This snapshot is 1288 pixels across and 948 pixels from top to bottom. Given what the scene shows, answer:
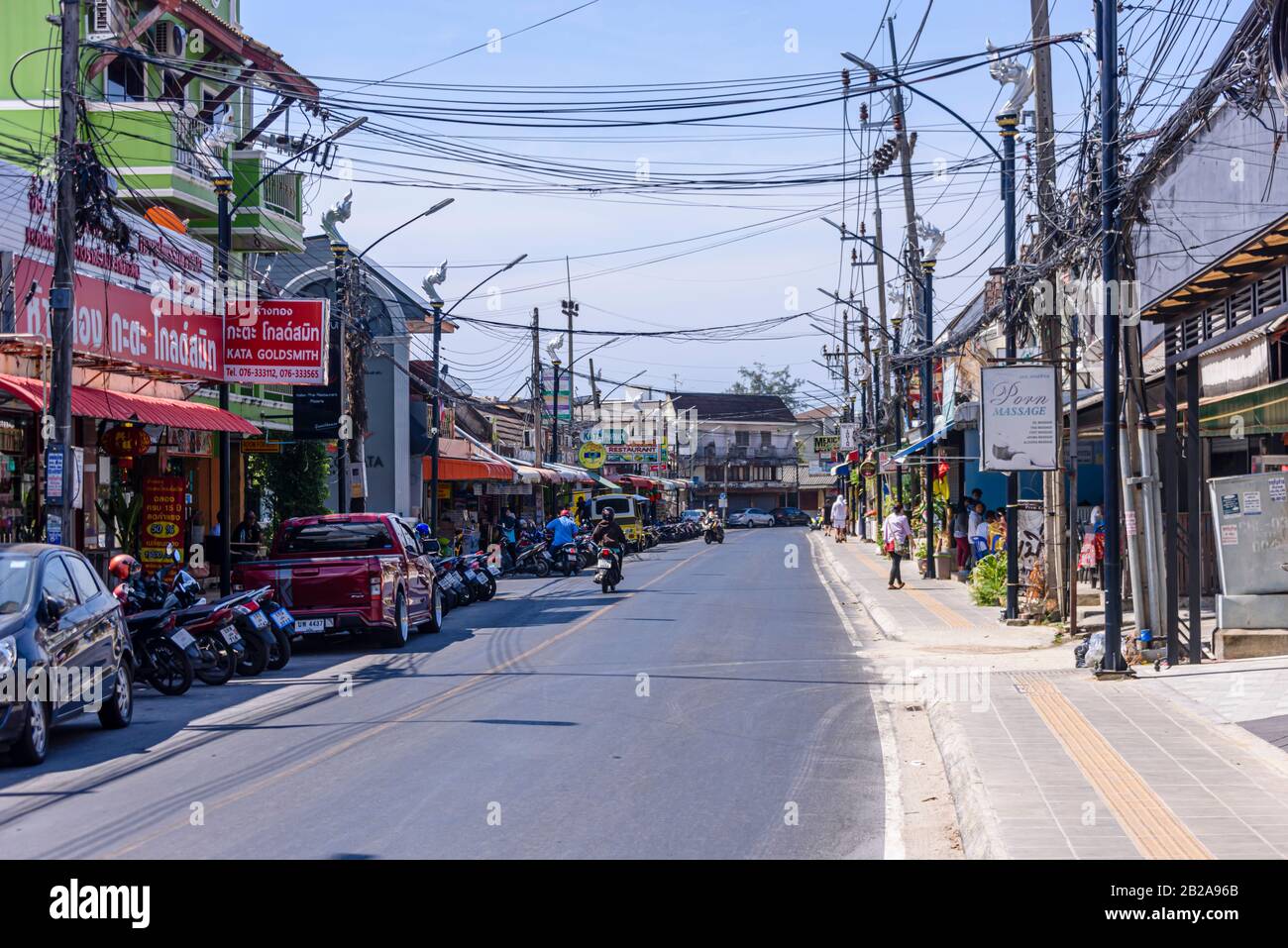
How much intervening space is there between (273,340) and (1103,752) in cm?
1615

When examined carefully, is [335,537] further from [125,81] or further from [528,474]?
[528,474]

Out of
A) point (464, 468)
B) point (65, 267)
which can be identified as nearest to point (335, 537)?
point (65, 267)

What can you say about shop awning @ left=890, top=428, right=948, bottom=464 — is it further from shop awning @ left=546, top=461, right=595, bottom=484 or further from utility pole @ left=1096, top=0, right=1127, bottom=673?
shop awning @ left=546, top=461, right=595, bottom=484

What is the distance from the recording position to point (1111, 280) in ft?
45.4

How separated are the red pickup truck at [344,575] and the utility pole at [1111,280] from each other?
9.20m

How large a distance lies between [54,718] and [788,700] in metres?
6.69

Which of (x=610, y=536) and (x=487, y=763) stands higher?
(x=610, y=536)

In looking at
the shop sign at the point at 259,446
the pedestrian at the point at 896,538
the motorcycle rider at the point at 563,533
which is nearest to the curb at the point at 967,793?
the pedestrian at the point at 896,538

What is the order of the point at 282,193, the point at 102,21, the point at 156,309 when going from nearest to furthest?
the point at 156,309
the point at 102,21
the point at 282,193

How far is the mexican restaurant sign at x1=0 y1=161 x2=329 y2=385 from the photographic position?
17.8 meters

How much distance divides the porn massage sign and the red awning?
1.80 feet

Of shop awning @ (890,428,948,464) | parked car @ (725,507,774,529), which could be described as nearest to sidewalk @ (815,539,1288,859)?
shop awning @ (890,428,948,464)

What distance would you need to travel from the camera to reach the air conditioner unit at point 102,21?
25750mm

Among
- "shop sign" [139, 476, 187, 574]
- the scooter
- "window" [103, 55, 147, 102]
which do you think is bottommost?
the scooter
